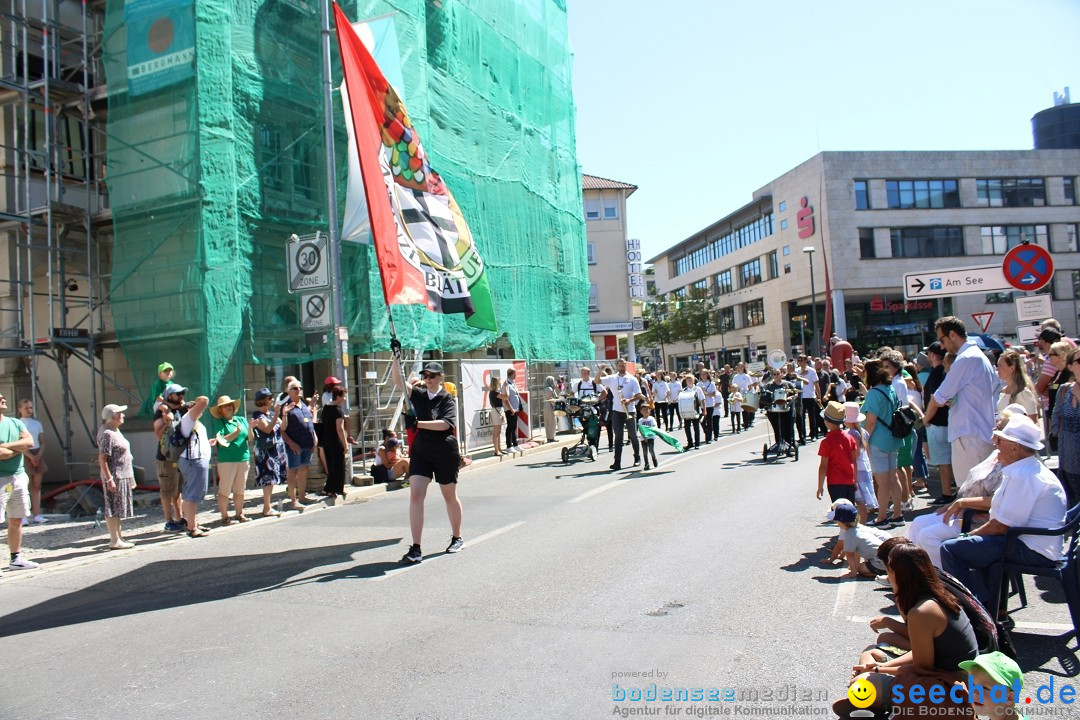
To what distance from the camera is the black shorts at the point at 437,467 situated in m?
7.80

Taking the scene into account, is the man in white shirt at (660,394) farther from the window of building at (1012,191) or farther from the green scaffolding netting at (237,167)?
the window of building at (1012,191)

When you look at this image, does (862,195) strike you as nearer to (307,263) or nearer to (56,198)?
(307,263)

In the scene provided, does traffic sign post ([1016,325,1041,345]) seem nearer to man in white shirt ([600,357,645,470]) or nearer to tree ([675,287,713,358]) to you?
man in white shirt ([600,357,645,470])

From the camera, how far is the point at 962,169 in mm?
56562

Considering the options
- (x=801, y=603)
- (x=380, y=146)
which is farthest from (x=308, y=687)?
(x=380, y=146)

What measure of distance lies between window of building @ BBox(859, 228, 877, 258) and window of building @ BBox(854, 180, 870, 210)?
1.68 m

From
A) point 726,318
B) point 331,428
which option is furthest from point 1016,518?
point 726,318

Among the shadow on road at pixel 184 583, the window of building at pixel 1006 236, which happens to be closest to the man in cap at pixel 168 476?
the shadow on road at pixel 184 583

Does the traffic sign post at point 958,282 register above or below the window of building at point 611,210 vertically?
below

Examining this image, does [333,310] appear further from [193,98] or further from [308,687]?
[308,687]

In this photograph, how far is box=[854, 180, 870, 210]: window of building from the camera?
5434 centimetres

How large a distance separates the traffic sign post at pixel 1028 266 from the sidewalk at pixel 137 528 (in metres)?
9.97

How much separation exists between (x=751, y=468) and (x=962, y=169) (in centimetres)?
5319

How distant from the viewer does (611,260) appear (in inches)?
1859
